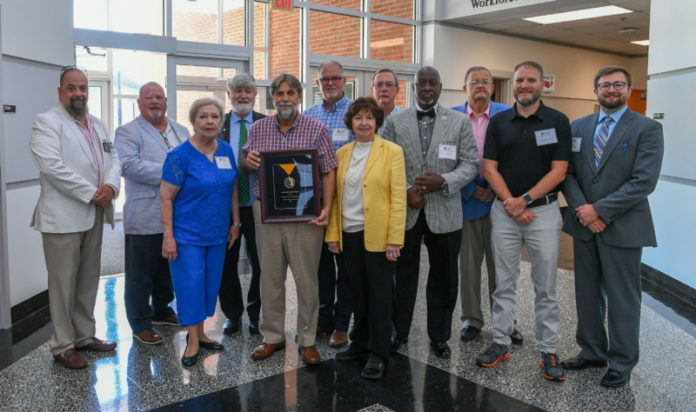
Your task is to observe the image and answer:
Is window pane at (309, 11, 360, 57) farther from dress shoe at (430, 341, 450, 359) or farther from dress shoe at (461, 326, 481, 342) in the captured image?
dress shoe at (430, 341, 450, 359)

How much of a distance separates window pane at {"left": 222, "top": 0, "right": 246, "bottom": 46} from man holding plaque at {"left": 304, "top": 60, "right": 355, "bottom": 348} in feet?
12.7

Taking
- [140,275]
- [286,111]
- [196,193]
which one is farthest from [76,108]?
[286,111]

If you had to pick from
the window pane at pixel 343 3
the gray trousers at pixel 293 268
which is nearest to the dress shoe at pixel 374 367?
the gray trousers at pixel 293 268

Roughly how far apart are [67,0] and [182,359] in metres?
3.75

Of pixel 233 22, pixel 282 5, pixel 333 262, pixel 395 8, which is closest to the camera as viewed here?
pixel 333 262

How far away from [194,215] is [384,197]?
46.4 inches

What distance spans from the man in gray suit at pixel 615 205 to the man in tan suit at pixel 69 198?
9.56 feet

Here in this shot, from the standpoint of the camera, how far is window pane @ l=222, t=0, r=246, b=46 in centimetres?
752

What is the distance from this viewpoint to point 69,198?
3.51 m

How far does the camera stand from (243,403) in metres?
3.03

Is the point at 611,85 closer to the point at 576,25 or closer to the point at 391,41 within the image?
the point at 391,41

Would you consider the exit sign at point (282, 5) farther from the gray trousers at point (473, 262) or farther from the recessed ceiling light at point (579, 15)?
the gray trousers at point (473, 262)

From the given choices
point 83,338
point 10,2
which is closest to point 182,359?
point 83,338

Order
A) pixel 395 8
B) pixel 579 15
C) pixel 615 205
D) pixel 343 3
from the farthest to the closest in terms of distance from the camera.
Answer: pixel 579 15 → pixel 395 8 → pixel 343 3 → pixel 615 205
